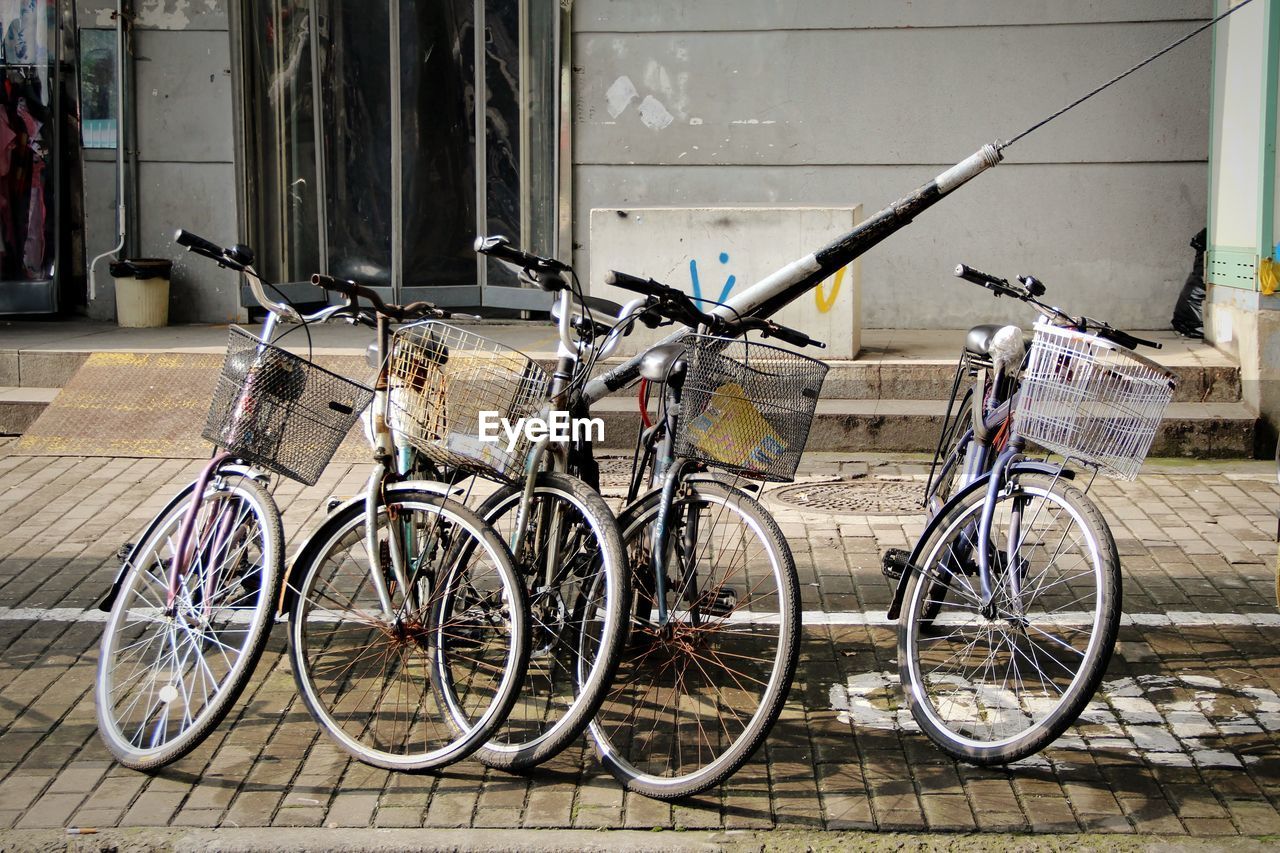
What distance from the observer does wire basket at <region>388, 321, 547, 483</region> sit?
12.6ft

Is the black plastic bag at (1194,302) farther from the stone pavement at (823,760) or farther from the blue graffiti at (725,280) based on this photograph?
the stone pavement at (823,760)

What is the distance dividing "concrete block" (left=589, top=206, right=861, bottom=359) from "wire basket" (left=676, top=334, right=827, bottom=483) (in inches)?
188

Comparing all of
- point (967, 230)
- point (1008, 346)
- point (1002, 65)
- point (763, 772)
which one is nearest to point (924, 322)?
point (967, 230)

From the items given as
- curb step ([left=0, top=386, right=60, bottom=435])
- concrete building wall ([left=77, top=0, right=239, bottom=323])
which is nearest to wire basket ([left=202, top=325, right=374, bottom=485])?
curb step ([left=0, top=386, right=60, bottom=435])

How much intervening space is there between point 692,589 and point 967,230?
23.4 ft

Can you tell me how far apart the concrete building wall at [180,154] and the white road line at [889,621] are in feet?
20.8

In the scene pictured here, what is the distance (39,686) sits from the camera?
4621mm

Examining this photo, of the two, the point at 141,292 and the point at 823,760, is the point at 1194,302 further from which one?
the point at 141,292

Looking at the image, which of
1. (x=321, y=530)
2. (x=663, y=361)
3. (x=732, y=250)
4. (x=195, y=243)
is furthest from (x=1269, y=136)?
(x=195, y=243)

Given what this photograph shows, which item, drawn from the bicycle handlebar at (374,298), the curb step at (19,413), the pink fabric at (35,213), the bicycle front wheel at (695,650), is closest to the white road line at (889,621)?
the bicycle front wheel at (695,650)

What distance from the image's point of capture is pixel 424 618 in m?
4.07

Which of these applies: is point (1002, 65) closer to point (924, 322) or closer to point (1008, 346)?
point (924, 322)

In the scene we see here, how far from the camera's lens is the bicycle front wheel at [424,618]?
12.6 ft

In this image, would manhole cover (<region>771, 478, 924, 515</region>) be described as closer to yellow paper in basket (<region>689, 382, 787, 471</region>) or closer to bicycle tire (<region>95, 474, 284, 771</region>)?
yellow paper in basket (<region>689, 382, 787, 471</region>)
